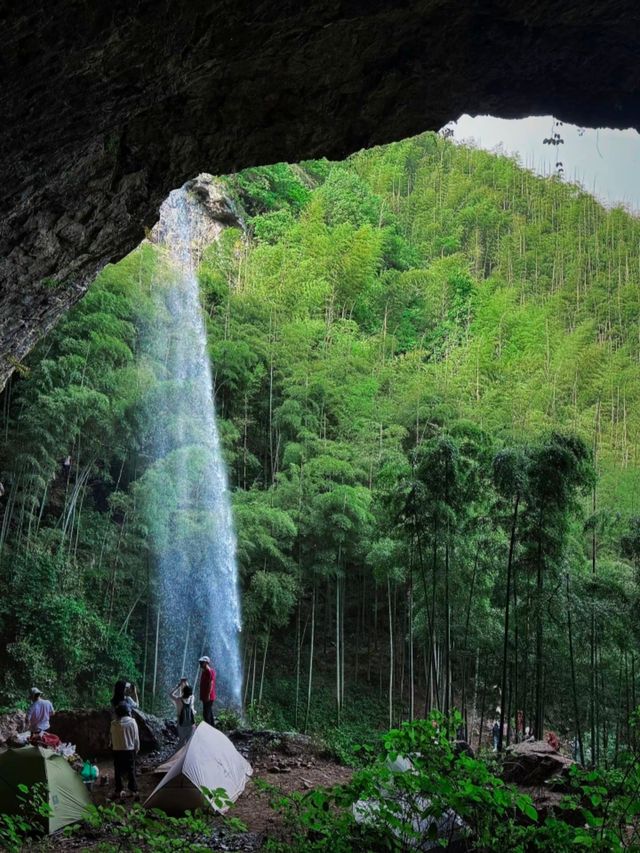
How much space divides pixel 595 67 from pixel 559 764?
575 centimetres

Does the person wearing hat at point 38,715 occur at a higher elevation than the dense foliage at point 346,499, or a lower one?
lower

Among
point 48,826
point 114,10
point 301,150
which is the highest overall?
point 301,150

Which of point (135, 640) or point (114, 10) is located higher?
point (114, 10)

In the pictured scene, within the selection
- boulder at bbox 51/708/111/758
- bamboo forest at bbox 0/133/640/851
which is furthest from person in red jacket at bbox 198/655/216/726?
bamboo forest at bbox 0/133/640/851

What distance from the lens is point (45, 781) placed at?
589cm

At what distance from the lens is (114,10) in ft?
10.7

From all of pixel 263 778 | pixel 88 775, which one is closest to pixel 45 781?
pixel 88 775

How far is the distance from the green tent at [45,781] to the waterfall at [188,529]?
7985 mm

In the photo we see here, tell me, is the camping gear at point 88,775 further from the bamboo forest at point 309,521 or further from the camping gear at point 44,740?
the bamboo forest at point 309,521

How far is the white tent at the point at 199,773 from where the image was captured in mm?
6016

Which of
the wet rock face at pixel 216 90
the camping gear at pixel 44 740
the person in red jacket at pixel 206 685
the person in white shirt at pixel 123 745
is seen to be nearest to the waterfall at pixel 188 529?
the person in red jacket at pixel 206 685

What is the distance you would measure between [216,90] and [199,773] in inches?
208

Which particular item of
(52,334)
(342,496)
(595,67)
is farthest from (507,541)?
(52,334)

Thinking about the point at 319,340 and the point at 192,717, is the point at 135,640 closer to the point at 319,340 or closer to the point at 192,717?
the point at 192,717
